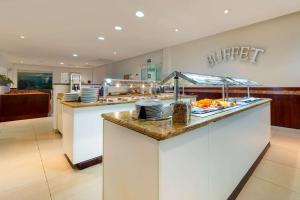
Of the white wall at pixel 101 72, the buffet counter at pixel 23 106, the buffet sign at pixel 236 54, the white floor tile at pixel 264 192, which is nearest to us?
the white floor tile at pixel 264 192

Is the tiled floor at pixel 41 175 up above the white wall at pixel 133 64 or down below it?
below

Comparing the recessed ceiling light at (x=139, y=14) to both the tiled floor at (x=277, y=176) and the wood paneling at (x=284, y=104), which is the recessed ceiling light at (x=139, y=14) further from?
the tiled floor at (x=277, y=176)

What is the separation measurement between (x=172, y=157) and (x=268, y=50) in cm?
496

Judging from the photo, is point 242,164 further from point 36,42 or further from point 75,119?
point 36,42

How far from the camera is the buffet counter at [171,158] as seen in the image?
1001 millimetres

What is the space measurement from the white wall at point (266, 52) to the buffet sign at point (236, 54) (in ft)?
0.38

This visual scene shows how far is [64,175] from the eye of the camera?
2.28 meters

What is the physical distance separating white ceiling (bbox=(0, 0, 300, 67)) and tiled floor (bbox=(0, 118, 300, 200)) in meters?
3.00

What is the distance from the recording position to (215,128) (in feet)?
4.71

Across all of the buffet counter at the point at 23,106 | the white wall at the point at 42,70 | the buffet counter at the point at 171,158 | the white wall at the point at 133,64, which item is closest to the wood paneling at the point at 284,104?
the buffet counter at the point at 171,158

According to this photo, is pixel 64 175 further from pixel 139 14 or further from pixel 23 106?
pixel 23 106

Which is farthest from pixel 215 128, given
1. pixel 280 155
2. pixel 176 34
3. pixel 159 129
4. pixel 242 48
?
pixel 176 34

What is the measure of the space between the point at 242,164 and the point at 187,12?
3.57 m

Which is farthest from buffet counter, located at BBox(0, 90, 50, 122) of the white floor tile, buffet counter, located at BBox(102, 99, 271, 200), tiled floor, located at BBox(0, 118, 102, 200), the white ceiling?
the white floor tile
